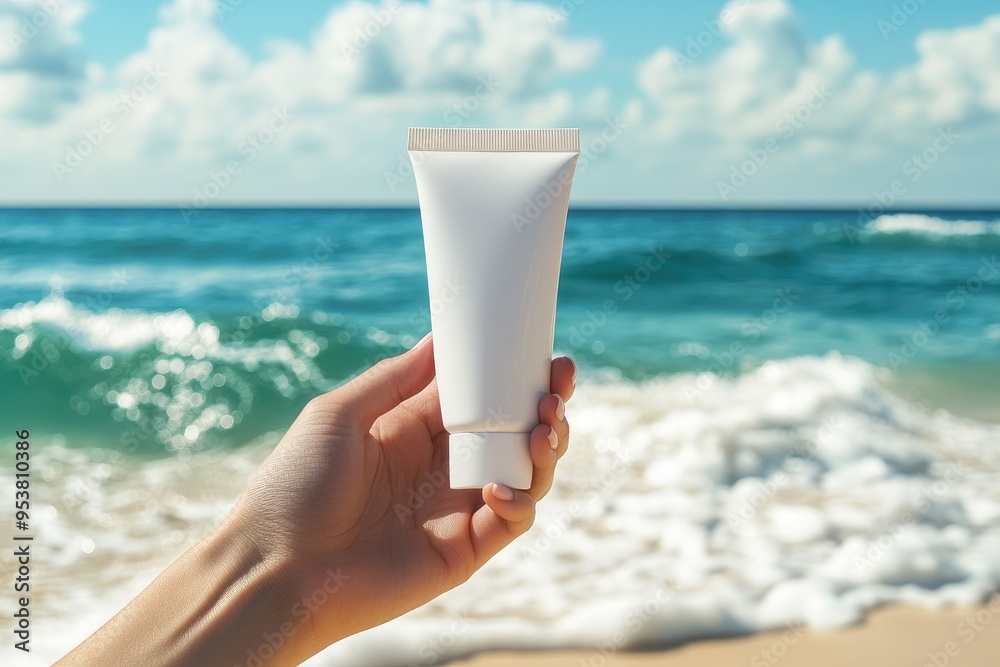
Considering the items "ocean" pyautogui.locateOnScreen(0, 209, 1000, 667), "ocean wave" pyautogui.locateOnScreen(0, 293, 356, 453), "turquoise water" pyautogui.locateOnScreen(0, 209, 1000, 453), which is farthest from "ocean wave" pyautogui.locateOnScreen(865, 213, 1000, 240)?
"ocean wave" pyautogui.locateOnScreen(0, 293, 356, 453)

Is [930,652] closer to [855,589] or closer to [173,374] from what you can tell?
[855,589]

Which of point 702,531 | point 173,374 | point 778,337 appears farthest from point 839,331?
point 173,374

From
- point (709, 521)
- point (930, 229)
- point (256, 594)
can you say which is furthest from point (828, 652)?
point (930, 229)

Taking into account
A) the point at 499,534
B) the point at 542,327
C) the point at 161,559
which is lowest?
the point at 161,559

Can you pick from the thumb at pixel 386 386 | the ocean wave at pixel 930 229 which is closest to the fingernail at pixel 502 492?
the thumb at pixel 386 386

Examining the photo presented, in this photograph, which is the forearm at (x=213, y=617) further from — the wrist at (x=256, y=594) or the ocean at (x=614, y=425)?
the ocean at (x=614, y=425)

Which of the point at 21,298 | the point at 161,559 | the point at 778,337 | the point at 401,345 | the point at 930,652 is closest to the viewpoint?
the point at 930,652

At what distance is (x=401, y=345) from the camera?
5.55m

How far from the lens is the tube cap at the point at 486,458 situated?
3.66 feet

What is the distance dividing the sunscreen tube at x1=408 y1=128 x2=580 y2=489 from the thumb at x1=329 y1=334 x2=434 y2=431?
0.85ft

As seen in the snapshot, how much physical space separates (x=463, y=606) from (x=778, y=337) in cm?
425

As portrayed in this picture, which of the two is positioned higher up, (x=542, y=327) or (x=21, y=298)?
(x=542, y=327)

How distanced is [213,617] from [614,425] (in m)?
2.82

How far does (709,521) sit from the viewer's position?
2.78 metres
